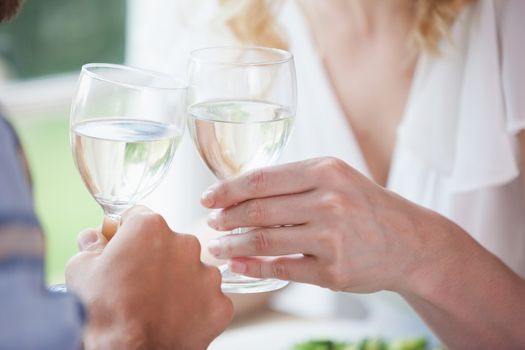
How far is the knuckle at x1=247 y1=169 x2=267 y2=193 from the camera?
4.11 ft

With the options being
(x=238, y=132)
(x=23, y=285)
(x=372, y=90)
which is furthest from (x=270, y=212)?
(x=372, y=90)

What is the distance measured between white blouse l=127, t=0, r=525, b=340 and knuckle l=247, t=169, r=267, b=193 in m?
0.67

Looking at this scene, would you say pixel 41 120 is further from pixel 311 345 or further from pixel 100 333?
pixel 100 333

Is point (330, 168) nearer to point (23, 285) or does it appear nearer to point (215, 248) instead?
point (215, 248)

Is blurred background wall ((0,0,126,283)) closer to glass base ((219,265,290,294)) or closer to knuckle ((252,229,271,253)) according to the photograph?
glass base ((219,265,290,294))

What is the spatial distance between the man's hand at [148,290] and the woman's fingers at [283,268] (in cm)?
16

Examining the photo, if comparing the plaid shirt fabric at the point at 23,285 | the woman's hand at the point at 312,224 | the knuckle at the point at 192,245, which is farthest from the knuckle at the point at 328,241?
the plaid shirt fabric at the point at 23,285

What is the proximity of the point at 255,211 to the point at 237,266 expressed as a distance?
0.10 m

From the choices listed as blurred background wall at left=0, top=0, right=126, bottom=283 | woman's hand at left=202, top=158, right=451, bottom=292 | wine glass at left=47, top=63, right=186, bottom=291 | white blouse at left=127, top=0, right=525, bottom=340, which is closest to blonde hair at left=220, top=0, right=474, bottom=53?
white blouse at left=127, top=0, right=525, bottom=340

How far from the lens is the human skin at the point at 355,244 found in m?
1.27

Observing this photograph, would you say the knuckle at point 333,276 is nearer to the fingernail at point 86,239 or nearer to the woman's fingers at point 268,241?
the woman's fingers at point 268,241

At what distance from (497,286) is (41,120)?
5.03 meters

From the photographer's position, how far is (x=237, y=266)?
1319 mm

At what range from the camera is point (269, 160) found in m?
1.31
